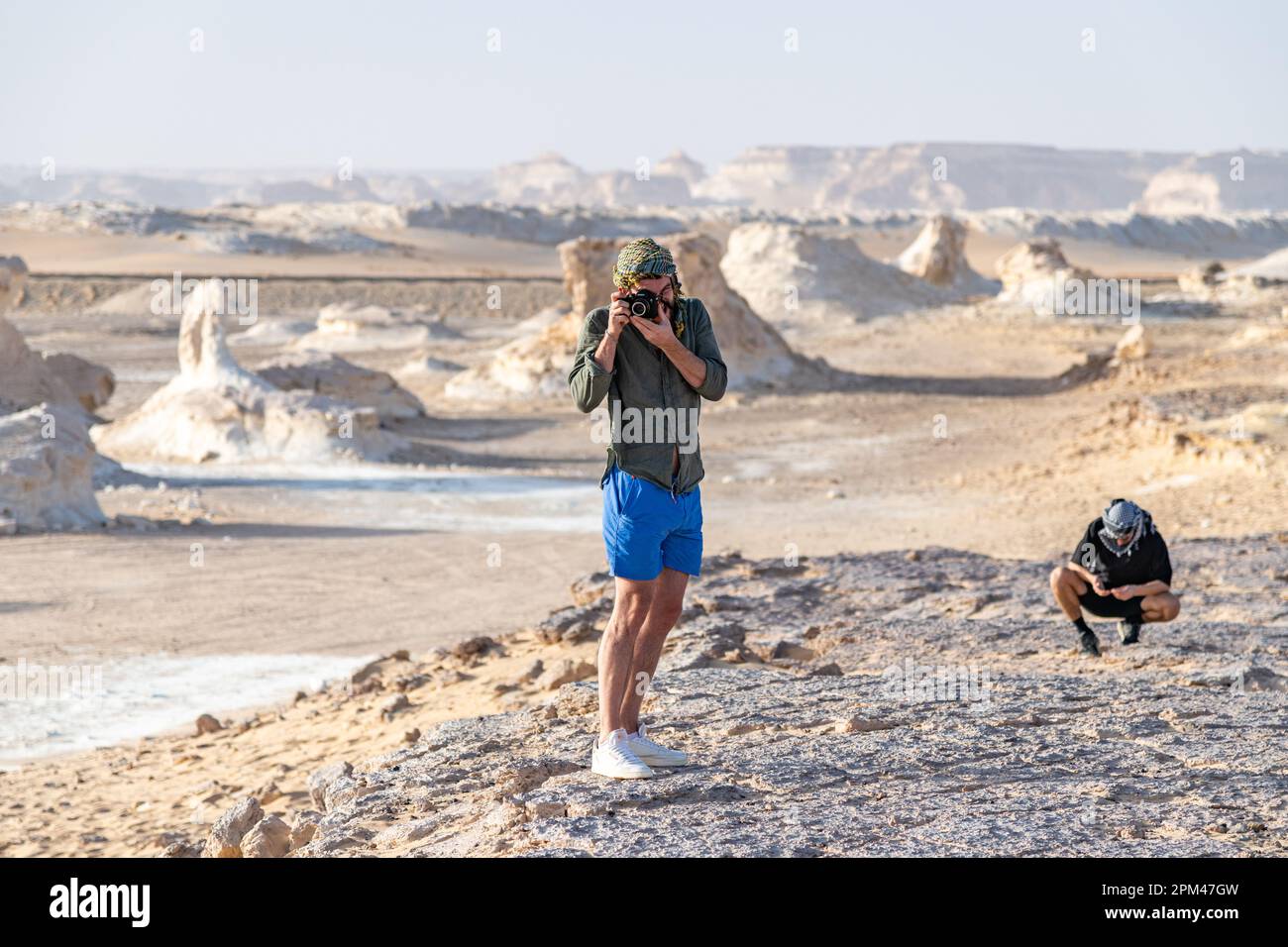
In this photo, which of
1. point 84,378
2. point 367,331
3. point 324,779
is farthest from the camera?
point 367,331

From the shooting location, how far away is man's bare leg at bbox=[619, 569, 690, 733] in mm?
5051

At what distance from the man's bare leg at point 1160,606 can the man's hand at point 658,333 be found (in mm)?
3712

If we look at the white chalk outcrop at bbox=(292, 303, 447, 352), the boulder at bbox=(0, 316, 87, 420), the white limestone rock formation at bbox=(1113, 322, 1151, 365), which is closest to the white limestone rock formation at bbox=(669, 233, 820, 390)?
the white limestone rock formation at bbox=(1113, 322, 1151, 365)

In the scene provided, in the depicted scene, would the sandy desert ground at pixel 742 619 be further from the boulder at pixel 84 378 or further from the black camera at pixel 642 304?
the black camera at pixel 642 304

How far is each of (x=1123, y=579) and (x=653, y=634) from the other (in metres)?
3.39

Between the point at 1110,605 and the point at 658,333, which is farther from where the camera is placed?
the point at 1110,605

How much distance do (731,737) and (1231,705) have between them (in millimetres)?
2027

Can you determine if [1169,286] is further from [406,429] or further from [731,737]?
[731,737]

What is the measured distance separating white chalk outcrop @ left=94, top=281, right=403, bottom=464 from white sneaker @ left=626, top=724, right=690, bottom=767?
14.3m

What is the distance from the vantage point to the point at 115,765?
8016 mm

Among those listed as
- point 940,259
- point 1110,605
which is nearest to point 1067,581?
point 1110,605

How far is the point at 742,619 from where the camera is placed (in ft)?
29.0

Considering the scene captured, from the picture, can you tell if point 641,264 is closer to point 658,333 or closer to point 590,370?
point 658,333
